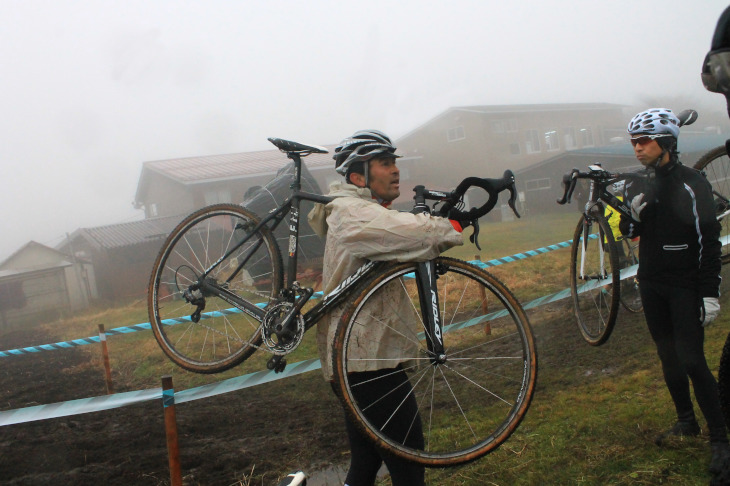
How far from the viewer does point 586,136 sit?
42.0m

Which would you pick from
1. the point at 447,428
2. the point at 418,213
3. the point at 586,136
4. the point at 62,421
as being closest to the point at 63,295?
the point at 62,421

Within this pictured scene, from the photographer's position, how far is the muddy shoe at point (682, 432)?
4031 millimetres

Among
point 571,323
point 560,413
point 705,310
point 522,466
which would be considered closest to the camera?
point 705,310

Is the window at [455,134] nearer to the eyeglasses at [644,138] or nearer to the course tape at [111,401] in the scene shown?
the eyeglasses at [644,138]

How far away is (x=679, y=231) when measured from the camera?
3713mm

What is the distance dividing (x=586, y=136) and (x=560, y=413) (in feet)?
133

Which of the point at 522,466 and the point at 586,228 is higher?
the point at 586,228

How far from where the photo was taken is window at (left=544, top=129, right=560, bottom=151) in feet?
130

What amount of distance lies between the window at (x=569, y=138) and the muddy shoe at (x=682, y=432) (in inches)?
1567

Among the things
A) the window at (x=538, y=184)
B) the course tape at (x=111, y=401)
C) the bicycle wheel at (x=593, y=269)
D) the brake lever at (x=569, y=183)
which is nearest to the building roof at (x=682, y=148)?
the window at (x=538, y=184)

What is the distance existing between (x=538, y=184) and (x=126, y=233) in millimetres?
21598

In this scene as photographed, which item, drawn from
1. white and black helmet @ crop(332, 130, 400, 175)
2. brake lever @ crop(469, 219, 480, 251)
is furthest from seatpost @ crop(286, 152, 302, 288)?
brake lever @ crop(469, 219, 480, 251)

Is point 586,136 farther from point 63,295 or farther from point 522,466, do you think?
point 522,466

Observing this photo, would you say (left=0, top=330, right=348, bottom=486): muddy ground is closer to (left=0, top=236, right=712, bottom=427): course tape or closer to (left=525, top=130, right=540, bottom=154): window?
(left=0, top=236, right=712, bottom=427): course tape
